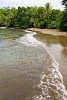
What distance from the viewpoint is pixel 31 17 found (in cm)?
6638

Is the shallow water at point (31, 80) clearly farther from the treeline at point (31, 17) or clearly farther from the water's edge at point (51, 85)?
the treeline at point (31, 17)

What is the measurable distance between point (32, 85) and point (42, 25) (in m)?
52.4

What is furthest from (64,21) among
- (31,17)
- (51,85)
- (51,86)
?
(51,86)

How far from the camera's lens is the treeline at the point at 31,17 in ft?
198

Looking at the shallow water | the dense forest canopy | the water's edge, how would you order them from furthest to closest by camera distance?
the dense forest canopy
the shallow water
the water's edge

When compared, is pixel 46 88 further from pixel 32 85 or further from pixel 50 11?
pixel 50 11

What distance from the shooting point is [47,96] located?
766 centimetres

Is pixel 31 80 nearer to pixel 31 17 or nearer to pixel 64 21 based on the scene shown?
pixel 64 21

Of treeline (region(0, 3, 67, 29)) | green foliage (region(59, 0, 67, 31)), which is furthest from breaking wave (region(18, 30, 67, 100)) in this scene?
treeline (region(0, 3, 67, 29))

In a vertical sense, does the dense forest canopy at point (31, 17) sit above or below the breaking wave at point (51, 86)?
above

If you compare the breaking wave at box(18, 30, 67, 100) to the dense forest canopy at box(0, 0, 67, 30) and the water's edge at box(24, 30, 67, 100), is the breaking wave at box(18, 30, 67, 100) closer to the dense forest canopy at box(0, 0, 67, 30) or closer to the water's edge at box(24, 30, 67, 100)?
the water's edge at box(24, 30, 67, 100)

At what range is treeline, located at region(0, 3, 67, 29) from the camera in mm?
60494

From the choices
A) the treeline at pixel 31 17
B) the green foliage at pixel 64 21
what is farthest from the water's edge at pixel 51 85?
the treeline at pixel 31 17

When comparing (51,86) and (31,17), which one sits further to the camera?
(31,17)
